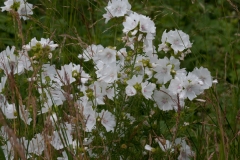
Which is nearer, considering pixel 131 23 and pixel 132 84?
pixel 132 84

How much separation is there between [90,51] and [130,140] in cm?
48

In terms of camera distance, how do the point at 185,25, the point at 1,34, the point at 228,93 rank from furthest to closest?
1. the point at 185,25
2. the point at 1,34
3. the point at 228,93

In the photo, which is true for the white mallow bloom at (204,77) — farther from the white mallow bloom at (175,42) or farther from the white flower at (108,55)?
the white flower at (108,55)

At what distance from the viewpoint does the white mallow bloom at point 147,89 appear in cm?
249

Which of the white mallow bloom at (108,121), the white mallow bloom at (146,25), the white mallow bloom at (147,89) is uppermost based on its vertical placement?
the white mallow bloom at (146,25)

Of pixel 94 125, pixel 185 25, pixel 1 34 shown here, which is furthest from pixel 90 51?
pixel 185 25

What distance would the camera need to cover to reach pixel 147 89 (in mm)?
2516

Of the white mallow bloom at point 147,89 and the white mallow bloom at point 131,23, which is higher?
the white mallow bloom at point 131,23

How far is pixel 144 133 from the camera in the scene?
2.70m

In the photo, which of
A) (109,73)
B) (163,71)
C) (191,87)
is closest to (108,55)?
(109,73)

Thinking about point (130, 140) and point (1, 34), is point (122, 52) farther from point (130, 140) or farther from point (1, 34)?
point (1, 34)

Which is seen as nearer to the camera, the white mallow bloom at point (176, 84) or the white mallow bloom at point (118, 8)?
the white mallow bloom at point (176, 84)

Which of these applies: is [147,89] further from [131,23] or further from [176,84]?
[131,23]

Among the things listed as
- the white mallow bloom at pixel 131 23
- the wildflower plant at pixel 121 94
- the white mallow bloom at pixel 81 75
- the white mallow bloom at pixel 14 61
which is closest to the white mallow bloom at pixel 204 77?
the wildflower plant at pixel 121 94
